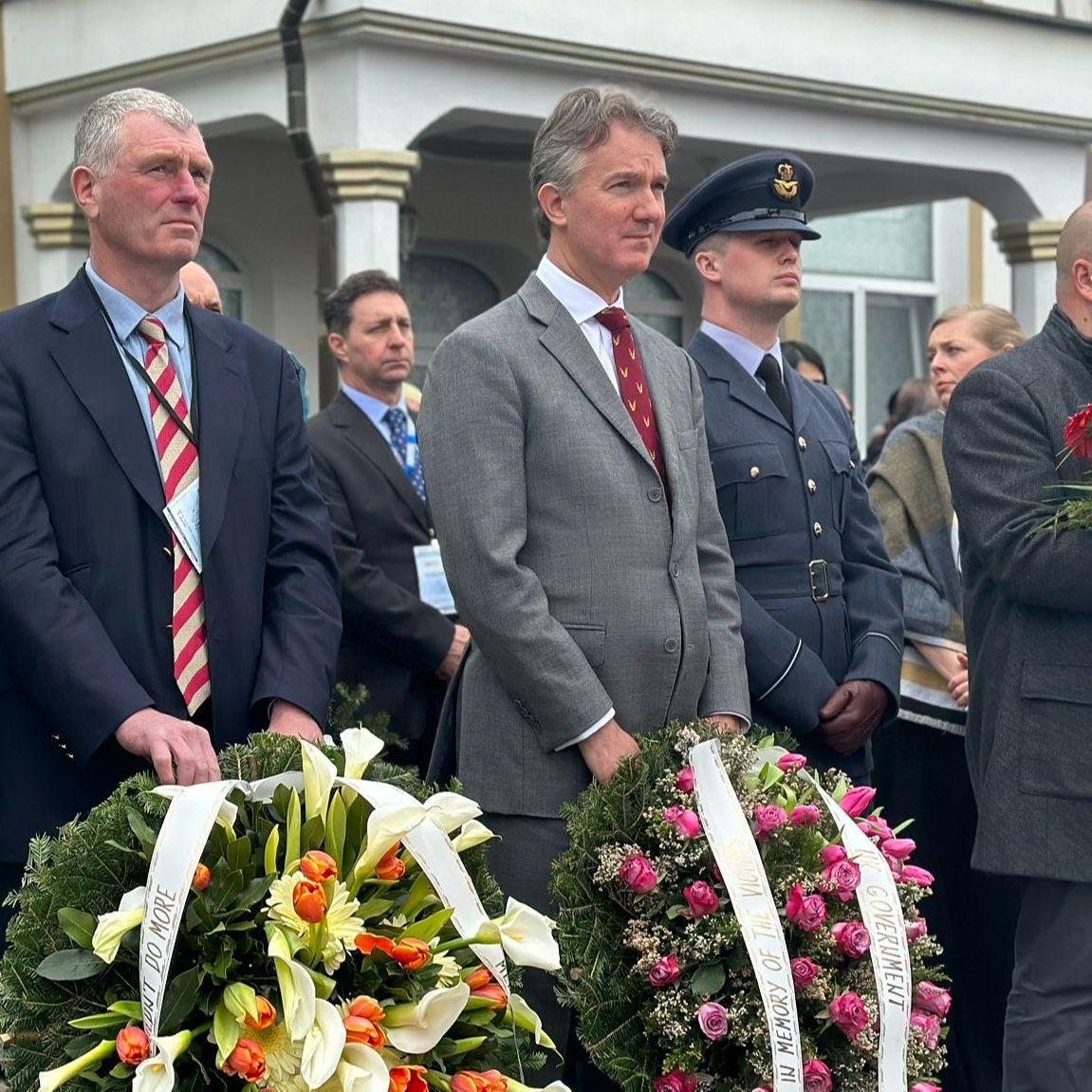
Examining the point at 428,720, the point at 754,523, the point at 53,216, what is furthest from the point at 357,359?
the point at 53,216

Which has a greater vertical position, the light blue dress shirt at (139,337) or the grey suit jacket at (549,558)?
the light blue dress shirt at (139,337)

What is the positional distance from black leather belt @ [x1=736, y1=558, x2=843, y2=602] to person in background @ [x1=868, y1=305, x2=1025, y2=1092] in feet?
3.16

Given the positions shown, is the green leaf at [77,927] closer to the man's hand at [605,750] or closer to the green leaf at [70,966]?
the green leaf at [70,966]

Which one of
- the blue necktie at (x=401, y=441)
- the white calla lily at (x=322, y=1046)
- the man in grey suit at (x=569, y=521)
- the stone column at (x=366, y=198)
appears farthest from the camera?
the stone column at (x=366, y=198)

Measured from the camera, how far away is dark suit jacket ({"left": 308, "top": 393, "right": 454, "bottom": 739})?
5.30 m

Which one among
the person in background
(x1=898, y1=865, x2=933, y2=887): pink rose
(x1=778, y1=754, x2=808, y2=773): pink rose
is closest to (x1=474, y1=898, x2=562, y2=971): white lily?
(x1=778, y1=754, x2=808, y2=773): pink rose

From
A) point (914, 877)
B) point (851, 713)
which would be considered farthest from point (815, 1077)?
point (851, 713)

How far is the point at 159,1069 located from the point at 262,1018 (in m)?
0.15

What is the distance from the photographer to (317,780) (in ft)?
9.45

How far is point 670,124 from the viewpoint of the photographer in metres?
3.72

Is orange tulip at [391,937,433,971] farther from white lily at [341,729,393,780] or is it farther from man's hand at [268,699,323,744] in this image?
man's hand at [268,699,323,744]

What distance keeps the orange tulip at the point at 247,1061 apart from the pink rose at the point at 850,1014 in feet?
3.37

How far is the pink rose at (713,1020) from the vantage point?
309 cm

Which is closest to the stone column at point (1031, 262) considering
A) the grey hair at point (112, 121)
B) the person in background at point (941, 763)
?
the person in background at point (941, 763)
